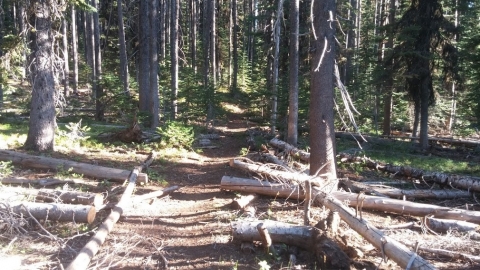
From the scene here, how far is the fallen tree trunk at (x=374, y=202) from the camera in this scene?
7580mm

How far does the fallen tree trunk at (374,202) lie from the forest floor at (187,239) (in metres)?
0.19

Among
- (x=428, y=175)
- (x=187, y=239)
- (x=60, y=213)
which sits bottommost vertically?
(x=187, y=239)

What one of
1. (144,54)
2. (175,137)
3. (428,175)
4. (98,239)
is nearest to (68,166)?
(175,137)

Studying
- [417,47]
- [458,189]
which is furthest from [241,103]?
[458,189]

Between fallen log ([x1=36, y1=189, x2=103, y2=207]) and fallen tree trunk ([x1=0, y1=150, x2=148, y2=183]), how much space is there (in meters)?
2.29

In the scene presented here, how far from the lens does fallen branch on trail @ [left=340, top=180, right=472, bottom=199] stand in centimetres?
920

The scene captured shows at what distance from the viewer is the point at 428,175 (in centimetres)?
1072

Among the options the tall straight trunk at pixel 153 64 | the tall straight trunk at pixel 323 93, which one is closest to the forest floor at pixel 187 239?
the tall straight trunk at pixel 323 93

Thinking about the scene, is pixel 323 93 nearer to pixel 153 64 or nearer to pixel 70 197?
pixel 70 197

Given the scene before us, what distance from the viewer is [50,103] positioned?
1185 cm

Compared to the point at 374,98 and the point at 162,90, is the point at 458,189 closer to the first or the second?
the point at 374,98

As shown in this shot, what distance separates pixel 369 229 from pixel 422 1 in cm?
1558

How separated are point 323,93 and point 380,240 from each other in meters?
3.82

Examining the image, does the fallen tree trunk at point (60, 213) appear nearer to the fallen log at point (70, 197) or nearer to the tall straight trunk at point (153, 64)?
the fallen log at point (70, 197)
